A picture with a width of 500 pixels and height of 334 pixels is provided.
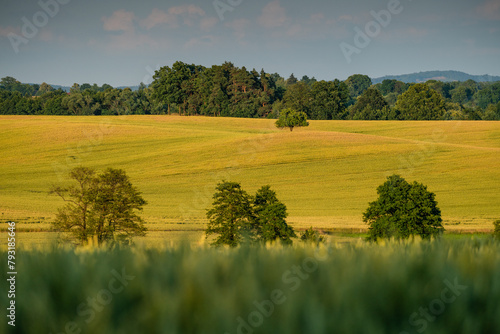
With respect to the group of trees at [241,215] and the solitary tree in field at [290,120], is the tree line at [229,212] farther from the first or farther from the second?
the solitary tree in field at [290,120]

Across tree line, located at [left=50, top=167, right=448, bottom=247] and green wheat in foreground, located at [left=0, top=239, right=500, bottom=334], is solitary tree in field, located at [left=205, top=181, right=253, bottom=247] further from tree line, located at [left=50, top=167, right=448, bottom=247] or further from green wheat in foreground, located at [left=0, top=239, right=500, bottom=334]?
green wheat in foreground, located at [left=0, top=239, right=500, bottom=334]

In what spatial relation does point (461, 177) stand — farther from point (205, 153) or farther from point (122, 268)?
point (122, 268)

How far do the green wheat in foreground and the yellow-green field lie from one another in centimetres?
2999

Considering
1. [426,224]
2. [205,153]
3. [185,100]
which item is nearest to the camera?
[426,224]

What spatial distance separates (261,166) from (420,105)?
75827mm

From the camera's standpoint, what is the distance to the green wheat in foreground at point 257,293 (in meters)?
1.90

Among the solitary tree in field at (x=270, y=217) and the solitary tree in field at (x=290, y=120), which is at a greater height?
the solitary tree in field at (x=290, y=120)

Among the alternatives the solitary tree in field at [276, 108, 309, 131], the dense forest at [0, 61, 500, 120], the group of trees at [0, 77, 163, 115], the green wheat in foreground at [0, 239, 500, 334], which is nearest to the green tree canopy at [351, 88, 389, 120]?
the dense forest at [0, 61, 500, 120]

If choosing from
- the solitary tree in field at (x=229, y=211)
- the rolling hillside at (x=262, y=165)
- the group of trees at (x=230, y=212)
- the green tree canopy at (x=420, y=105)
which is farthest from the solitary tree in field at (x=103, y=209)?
the green tree canopy at (x=420, y=105)

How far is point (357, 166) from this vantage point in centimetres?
6103

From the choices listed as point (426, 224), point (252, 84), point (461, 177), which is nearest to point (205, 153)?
point (461, 177)

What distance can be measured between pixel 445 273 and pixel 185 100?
13302cm

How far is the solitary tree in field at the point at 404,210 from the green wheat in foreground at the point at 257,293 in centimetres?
2543

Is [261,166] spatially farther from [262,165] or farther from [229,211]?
[229,211]
